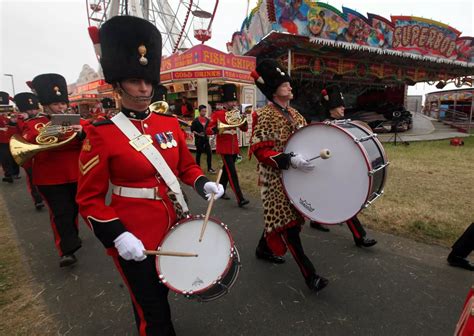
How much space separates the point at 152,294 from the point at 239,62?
38.4 feet

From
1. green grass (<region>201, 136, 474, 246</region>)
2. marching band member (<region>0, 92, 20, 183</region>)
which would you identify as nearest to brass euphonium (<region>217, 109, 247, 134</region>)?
green grass (<region>201, 136, 474, 246</region>)

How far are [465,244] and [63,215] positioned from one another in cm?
428

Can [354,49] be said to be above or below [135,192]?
above

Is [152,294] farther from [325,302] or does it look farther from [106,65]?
[325,302]

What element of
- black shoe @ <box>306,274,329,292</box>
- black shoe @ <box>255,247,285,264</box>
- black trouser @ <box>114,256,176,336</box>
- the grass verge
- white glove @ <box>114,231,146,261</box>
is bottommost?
the grass verge

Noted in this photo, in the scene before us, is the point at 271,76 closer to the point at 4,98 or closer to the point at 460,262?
the point at 460,262

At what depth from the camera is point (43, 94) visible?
330 centimetres

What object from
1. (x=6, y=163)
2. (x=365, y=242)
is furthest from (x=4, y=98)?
(x=365, y=242)

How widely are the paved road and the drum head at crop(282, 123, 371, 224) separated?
0.83 meters

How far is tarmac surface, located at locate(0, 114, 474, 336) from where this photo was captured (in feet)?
7.10

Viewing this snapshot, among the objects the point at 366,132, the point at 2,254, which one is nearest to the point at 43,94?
the point at 2,254

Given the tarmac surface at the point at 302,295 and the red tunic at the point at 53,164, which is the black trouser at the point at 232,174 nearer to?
the tarmac surface at the point at 302,295

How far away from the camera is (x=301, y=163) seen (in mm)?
2213

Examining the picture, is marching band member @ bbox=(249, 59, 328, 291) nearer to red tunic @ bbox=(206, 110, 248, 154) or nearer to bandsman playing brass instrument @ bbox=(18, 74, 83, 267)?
bandsman playing brass instrument @ bbox=(18, 74, 83, 267)
